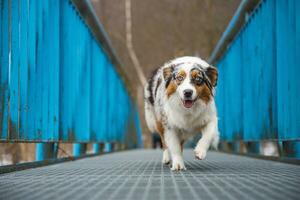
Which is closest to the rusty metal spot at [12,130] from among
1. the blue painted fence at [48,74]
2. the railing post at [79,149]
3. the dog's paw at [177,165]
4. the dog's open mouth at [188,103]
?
the blue painted fence at [48,74]

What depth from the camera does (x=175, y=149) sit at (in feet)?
18.9

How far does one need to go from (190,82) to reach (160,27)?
16.0 meters

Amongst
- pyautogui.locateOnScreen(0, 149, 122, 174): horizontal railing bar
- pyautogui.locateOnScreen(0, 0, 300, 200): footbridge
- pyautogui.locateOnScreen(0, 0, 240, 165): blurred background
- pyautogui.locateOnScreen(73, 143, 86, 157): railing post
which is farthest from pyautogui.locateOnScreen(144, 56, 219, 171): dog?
pyautogui.locateOnScreen(0, 0, 240, 165): blurred background

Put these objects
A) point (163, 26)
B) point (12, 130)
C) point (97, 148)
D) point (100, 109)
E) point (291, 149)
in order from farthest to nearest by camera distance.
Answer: point (163, 26), point (100, 109), point (97, 148), point (291, 149), point (12, 130)

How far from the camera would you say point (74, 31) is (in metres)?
8.09

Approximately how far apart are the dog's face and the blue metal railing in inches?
29.2

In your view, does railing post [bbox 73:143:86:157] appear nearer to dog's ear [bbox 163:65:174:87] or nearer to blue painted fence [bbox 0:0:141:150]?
blue painted fence [bbox 0:0:141:150]

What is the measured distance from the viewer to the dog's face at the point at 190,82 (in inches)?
217

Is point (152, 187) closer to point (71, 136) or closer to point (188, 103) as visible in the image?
point (188, 103)

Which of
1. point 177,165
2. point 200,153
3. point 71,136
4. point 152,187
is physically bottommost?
point 152,187

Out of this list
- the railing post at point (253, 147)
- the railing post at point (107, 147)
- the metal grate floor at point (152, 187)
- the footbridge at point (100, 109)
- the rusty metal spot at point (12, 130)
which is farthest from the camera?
the railing post at point (107, 147)

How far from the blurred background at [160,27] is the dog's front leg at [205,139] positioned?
436 inches

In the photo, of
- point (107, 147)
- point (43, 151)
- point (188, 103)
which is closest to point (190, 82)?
point (188, 103)

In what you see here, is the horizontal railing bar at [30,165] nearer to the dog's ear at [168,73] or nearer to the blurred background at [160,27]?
the dog's ear at [168,73]
